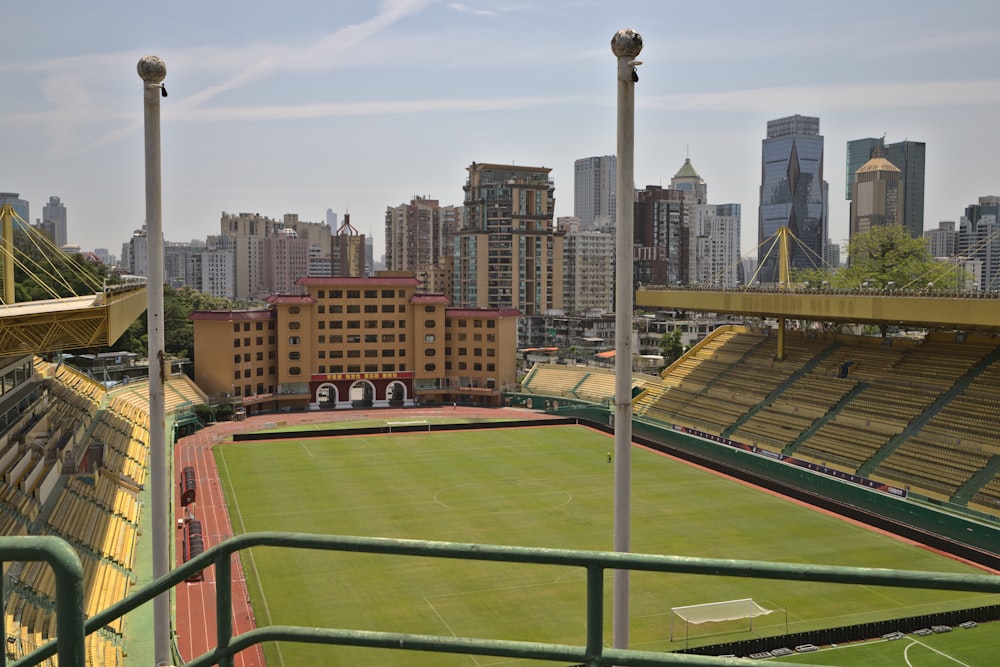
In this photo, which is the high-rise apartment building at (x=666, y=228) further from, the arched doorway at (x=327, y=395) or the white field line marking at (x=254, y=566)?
the white field line marking at (x=254, y=566)

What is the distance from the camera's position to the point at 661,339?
9669 cm

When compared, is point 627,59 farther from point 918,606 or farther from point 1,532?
point 918,606

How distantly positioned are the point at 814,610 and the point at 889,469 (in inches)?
548

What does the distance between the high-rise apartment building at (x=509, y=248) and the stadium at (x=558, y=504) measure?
58098 millimetres

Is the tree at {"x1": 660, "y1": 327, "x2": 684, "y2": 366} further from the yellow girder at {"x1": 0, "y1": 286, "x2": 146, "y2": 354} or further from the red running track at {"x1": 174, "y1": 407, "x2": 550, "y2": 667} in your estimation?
the yellow girder at {"x1": 0, "y1": 286, "x2": 146, "y2": 354}

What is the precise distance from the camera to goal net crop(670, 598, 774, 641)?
23766 mm

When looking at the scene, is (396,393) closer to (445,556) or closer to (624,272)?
(624,272)

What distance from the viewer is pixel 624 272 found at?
1030cm

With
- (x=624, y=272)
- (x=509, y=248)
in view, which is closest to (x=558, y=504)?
(x=624, y=272)

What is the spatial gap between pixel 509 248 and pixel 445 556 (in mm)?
117132

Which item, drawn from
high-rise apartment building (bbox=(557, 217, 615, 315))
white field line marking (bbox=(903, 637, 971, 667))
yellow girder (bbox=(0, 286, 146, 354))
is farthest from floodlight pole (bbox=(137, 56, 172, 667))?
high-rise apartment building (bbox=(557, 217, 615, 315))

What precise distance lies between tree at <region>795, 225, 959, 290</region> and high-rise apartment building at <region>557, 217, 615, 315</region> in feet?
241

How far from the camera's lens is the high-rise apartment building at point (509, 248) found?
119250mm

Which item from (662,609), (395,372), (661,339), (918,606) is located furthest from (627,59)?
(661,339)
